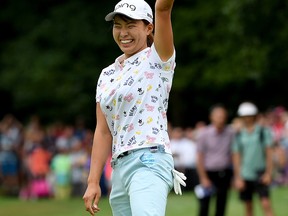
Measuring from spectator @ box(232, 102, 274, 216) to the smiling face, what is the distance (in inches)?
305

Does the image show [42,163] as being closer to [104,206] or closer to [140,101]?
[104,206]

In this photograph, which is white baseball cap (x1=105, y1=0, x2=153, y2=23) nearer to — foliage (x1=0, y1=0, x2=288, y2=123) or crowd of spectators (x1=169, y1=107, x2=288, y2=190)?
crowd of spectators (x1=169, y1=107, x2=288, y2=190)

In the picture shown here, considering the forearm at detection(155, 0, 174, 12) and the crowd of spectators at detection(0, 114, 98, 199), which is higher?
the forearm at detection(155, 0, 174, 12)

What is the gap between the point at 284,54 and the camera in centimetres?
1756

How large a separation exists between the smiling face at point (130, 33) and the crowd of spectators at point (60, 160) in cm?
1631

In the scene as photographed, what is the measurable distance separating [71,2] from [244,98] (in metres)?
6.94

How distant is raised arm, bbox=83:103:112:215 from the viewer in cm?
643

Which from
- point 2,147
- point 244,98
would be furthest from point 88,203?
point 244,98

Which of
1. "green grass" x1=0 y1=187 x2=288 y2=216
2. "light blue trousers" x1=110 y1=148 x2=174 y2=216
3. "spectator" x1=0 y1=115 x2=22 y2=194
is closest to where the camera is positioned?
"light blue trousers" x1=110 y1=148 x2=174 y2=216

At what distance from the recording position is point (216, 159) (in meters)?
14.2

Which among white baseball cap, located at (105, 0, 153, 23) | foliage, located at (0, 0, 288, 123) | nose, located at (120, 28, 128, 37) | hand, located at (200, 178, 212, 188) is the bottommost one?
hand, located at (200, 178, 212, 188)

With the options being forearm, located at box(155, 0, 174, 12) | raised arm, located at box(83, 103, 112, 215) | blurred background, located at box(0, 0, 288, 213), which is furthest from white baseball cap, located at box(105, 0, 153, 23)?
blurred background, located at box(0, 0, 288, 213)

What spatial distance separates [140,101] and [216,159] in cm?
799

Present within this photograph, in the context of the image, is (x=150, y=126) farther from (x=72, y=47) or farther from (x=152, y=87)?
(x=72, y=47)
